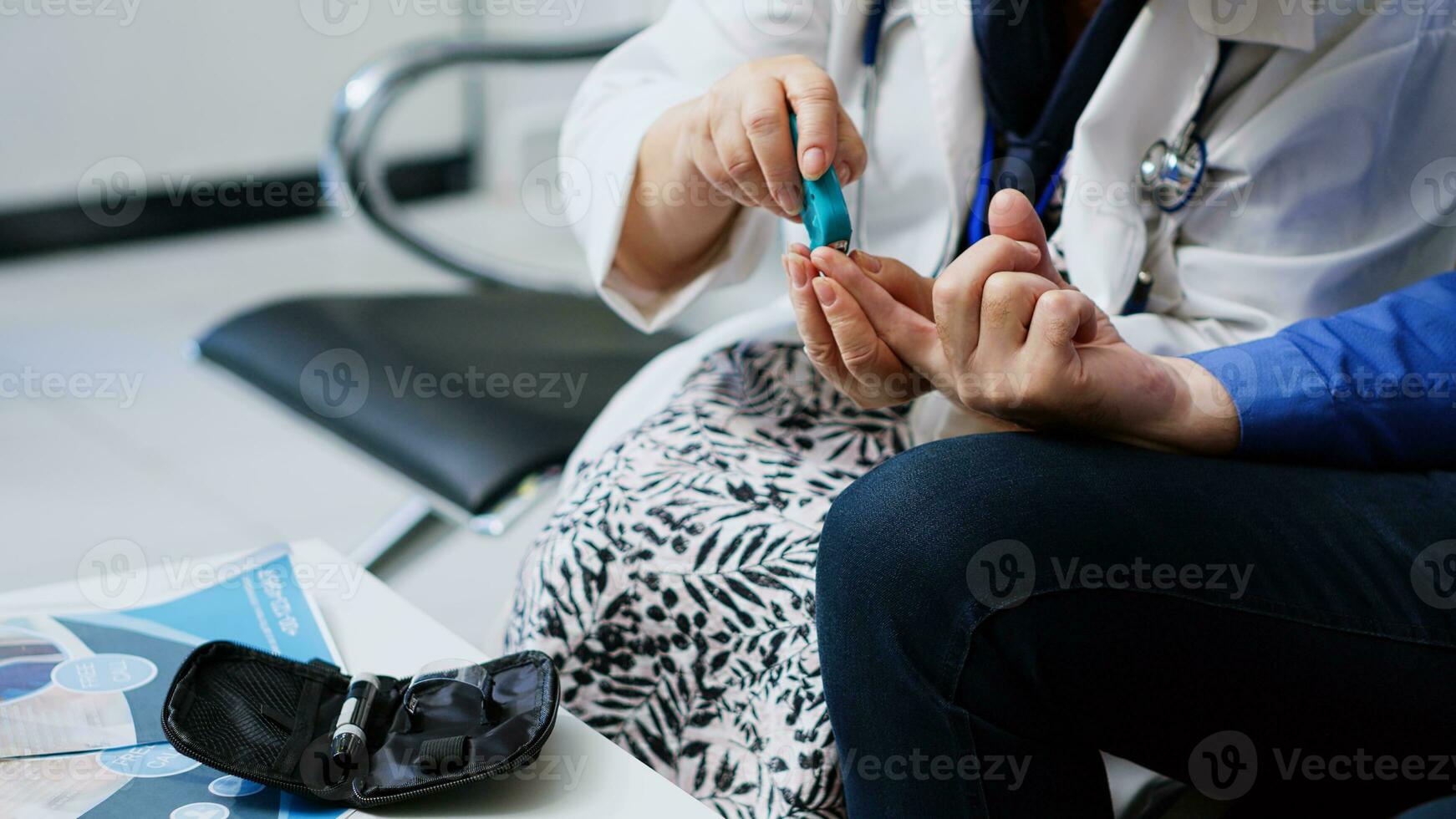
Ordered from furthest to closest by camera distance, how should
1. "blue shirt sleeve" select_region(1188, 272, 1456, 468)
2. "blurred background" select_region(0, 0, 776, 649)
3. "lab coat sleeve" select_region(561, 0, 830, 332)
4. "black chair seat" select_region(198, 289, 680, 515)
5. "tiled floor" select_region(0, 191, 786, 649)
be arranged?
"tiled floor" select_region(0, 191, 786, 649) → "blurred background" select_region(0, 0, 776, 649) → "black chair seat" select_region(198, 289, 680, 515) → "lab coat sleeve" select_region(561, 0, 830, 332) → "blue shirt sleeve" select_region(1188, 272, 1456, 468)

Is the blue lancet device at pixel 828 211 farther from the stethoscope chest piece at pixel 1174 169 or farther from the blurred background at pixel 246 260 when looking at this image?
the blurred background at pixel 246 260

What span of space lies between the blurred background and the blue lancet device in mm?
474

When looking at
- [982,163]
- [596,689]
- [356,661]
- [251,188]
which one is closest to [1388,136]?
[982,163]

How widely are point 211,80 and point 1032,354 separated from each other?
8.89 ft

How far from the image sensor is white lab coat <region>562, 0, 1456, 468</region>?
0.86 m

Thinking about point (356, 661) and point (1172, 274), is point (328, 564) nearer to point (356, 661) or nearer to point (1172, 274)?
point (356, 661)

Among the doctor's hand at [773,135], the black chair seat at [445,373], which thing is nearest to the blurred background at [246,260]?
the black chair seat at [445,373]

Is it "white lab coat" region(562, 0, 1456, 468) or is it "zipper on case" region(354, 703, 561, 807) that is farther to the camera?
"white lab coat" region(562, 0, 1456, 468)

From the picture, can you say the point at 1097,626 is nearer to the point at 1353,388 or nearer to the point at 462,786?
the point at 1353,388

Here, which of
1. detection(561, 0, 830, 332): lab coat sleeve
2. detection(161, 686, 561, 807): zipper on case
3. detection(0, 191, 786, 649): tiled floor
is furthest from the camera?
detection(0, 191, 786, 649): tiled floor

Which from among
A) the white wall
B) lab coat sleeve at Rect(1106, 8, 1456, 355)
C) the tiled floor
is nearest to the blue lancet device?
lab coat sleeve at Rect(1106, 8, 1456, 355)

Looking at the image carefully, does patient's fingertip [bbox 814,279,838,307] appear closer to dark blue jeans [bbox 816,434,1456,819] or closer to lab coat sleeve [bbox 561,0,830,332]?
dark blue jeans [bbox 816,434,1456,819]

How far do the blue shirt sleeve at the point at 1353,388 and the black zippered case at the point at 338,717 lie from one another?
45cm

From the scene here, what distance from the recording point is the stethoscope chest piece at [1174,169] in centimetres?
88
